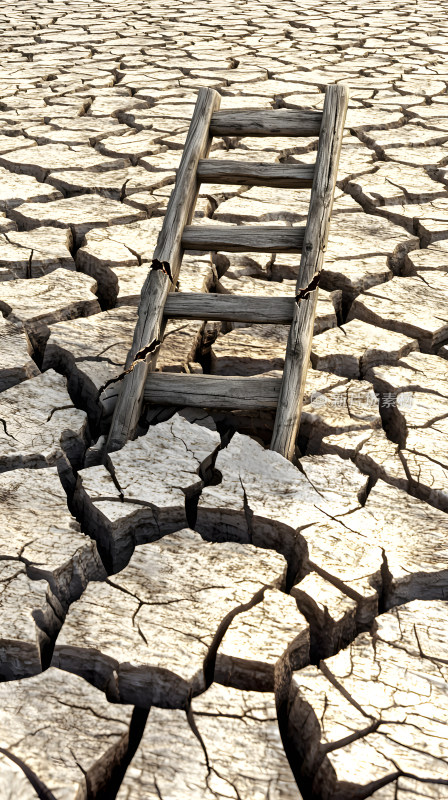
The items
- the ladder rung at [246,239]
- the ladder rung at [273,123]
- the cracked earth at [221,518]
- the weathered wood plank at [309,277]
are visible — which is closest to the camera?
the cracked earth at [221,518]

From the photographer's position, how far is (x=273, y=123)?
2617mm

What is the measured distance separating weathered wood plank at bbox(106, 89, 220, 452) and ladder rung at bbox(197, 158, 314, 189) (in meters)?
0.05

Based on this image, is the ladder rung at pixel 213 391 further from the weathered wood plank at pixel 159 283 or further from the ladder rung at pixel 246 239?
the ladder rung at pixel 246 239

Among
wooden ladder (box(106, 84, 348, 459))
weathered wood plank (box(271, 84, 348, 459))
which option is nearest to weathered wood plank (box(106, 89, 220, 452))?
wooden ladder (box(106, 84, 348, 459))

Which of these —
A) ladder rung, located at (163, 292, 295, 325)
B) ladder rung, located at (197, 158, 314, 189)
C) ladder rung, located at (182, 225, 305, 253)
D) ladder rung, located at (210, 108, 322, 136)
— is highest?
ladder rung, located at (210, 108, 322, 136)

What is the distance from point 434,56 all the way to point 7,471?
5.86 m

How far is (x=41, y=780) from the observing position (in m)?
1.34

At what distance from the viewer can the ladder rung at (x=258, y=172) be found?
2.57 metres

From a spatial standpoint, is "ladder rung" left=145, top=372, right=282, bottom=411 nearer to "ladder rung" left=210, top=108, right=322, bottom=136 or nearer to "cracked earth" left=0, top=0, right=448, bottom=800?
"cracked earth" left=0, top=0, right=448, bottom=800

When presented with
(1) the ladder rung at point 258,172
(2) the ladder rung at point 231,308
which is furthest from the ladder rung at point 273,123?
(2) the ladder rung at point 231,308

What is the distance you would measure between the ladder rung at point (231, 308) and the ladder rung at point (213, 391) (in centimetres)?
19

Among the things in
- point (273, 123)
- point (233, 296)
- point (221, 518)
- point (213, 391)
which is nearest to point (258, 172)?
point (273, 123)

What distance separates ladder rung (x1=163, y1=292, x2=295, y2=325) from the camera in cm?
237

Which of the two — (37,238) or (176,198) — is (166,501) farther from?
(37,238)
